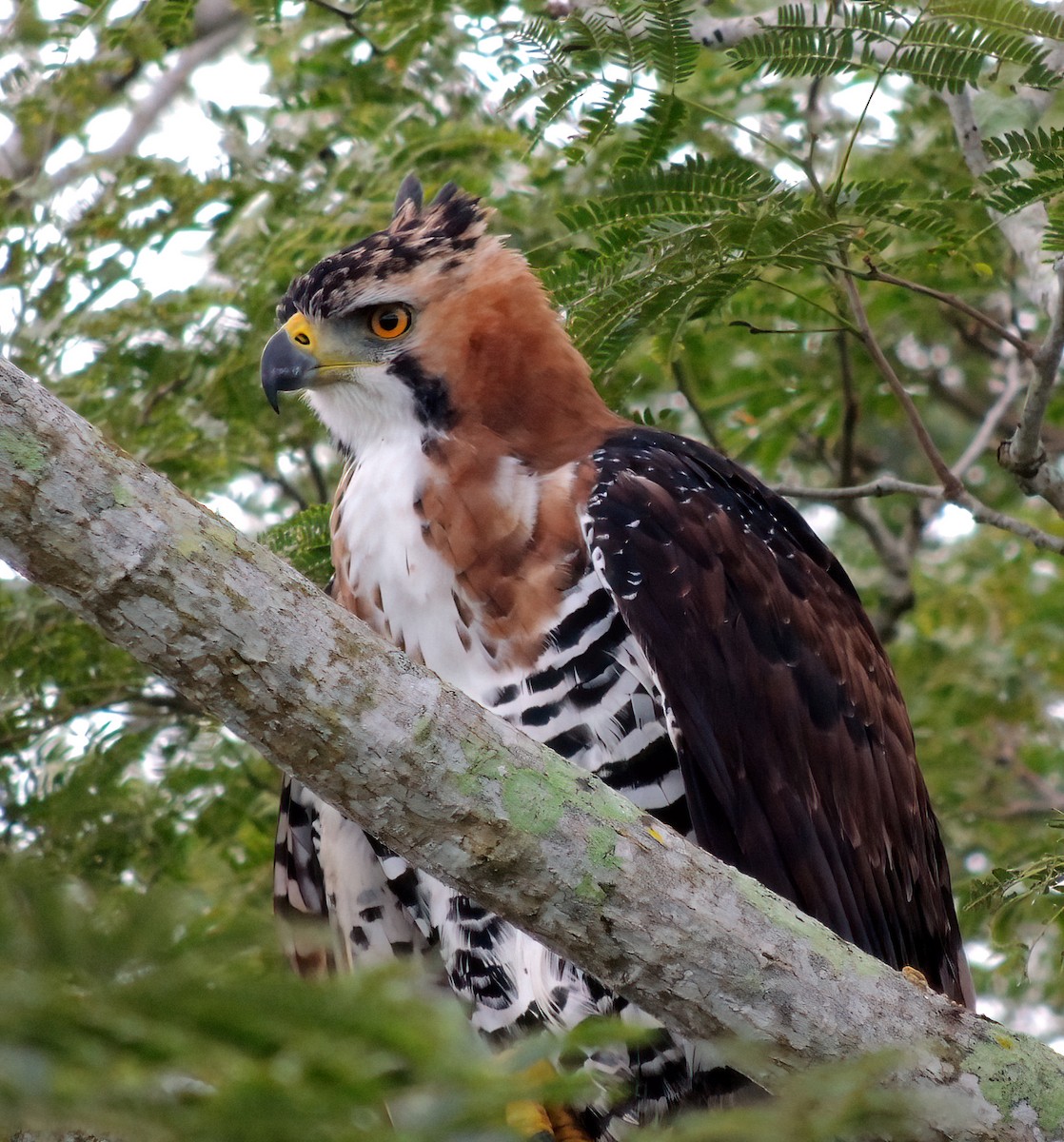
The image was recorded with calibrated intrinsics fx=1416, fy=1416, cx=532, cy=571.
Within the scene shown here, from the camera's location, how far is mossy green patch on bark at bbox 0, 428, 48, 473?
2240 mm

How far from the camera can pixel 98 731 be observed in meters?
4.85

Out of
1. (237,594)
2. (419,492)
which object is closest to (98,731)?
(419,492)

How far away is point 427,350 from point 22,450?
1802 millimetres

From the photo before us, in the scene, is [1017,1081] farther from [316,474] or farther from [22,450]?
[316,474]

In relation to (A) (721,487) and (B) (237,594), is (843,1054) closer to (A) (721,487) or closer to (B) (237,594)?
(B) (237,594)

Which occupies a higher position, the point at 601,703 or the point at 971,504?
the point at 971,504

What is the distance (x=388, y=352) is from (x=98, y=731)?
5.98 ft

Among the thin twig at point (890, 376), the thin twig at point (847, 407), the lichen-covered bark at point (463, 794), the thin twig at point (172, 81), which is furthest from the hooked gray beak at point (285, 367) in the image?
the thin twig at point (172, 81)

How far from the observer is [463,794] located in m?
2.43

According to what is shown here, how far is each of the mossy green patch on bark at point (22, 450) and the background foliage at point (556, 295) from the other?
0.98 metres

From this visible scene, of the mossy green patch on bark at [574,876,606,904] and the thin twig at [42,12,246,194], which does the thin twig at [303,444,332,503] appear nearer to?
the thin twig at [42,12,246,194]

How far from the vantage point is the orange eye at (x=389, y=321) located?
3.97 meters

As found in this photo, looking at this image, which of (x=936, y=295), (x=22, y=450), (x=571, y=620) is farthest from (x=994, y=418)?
(x=22, y=450)

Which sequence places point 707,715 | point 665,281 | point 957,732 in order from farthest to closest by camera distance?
point 957,732, point 665,281, point 707,715
